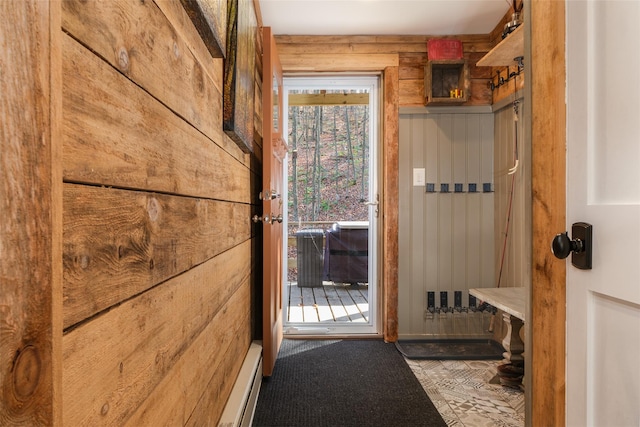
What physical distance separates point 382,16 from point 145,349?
280cm

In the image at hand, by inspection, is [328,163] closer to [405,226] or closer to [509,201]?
[405,226]

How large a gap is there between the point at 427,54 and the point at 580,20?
7.96 feet

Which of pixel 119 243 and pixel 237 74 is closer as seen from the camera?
pixel 119 243

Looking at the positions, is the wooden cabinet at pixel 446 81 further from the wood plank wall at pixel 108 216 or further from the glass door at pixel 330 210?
the wood plank wall at pixel 108 216

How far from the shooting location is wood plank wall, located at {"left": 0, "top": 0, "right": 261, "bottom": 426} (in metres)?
0.35

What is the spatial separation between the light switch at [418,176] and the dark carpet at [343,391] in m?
1.29

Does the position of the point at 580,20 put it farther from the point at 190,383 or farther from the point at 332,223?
the point at 332,223

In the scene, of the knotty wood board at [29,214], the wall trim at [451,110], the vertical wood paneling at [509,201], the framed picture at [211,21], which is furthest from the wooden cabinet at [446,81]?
the knotty wood board at [29,214]

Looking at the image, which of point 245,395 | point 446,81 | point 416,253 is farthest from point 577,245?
point 446,81

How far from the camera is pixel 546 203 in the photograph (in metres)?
1.01

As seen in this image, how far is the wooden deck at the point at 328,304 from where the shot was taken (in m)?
3.66

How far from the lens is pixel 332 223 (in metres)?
4.71

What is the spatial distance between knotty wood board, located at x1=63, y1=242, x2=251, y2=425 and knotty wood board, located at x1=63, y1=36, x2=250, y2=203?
209mm

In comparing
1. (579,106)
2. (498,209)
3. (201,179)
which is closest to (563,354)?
A: (579,106)
